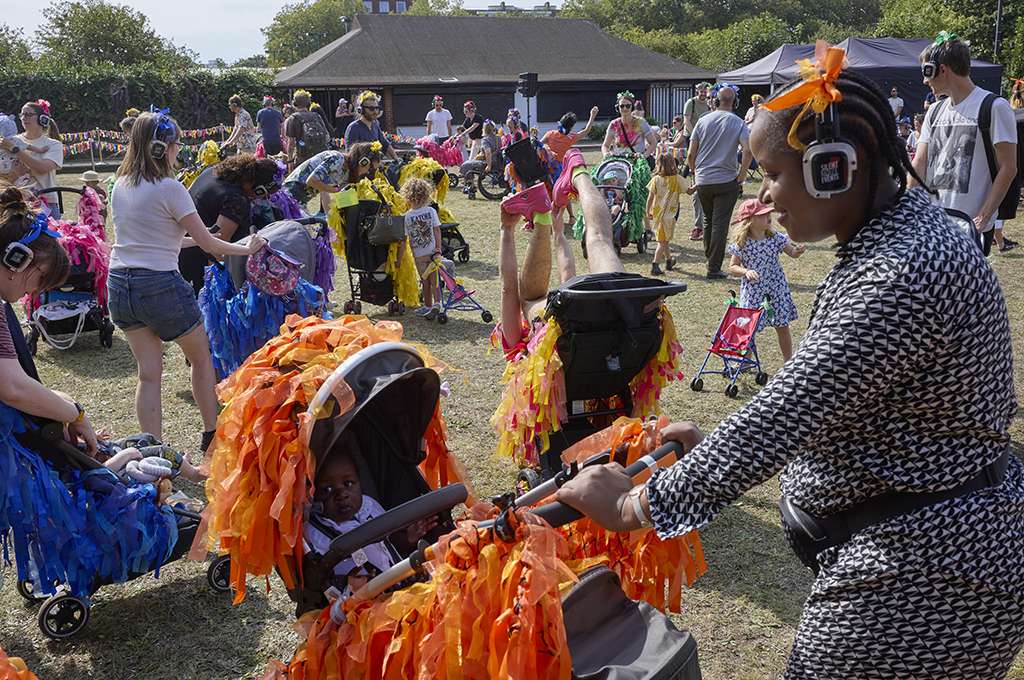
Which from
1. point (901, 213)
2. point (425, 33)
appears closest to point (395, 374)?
point (901, 213)

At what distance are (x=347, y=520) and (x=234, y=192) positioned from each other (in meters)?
3.93

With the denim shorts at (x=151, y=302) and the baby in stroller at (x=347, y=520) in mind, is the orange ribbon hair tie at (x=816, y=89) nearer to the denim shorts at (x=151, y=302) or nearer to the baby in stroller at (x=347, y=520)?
the baby in stroller at (x=347, y=520)

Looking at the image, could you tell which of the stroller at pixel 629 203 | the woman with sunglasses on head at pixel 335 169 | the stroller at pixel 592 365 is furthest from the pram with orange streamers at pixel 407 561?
the stroller at pixel 629 203

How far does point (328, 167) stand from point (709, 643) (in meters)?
6.56

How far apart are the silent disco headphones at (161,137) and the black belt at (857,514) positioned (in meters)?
4.13

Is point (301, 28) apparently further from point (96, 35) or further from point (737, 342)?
point (737, 342)

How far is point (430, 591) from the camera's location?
2.08 metres

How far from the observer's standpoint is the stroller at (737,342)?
6.18 meters

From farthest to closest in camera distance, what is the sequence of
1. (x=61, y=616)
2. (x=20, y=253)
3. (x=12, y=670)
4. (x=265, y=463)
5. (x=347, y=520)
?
(x=61, y=616) → (x=20, y=253) → (x=347, y=520) → (x=265, y=463) → (x=12, y=670)

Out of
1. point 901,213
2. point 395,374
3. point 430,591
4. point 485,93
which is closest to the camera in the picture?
point 901,213

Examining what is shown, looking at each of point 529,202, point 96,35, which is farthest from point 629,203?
point 96,35

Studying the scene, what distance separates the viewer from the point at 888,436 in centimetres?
151

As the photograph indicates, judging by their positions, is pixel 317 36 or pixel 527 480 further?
pixel 317 36

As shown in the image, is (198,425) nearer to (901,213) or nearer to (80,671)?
(80,671)
